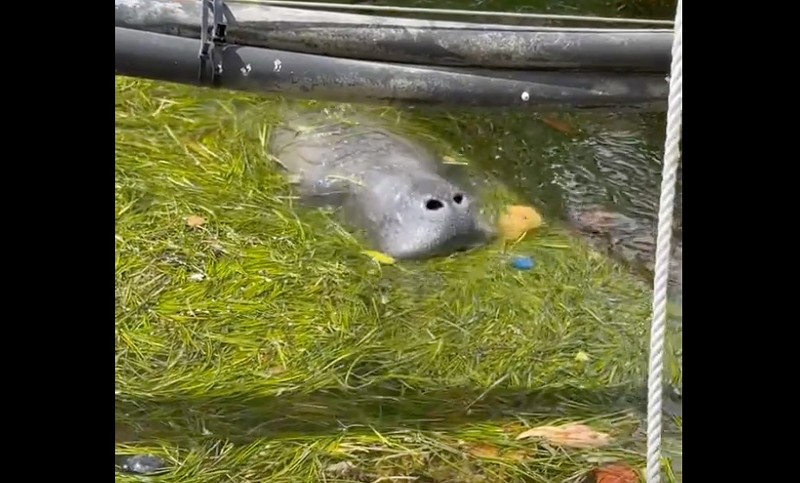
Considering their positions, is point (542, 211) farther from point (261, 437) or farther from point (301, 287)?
point (261, 437)

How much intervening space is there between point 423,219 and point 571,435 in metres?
0.42

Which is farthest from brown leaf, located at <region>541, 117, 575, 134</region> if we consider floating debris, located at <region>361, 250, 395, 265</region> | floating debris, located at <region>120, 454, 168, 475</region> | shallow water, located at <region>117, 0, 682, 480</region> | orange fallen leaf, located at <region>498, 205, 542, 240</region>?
floating debris, located at <region>120, 454, 168, 475</region>

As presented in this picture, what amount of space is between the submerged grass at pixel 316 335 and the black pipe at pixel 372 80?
44cm

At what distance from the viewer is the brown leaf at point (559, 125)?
1.25 metres

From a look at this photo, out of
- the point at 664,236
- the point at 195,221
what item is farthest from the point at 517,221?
the point at 664,236

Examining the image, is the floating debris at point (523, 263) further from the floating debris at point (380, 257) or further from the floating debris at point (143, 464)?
the floating debris at point (143, 464)

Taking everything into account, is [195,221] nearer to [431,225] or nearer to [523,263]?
[431,225]

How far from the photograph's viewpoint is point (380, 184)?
4.35 ft

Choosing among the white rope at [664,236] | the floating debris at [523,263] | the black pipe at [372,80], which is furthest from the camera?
the floating debris at [523,263]

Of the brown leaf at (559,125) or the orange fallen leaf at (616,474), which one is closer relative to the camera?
the orange fallen leaf at (616,474)

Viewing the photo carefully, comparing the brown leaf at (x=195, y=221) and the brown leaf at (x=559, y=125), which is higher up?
the brown leaf at (x=559, y=125)

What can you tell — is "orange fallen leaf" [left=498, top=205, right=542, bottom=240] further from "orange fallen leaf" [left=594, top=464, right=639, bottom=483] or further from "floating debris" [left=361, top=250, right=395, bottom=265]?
"orange fallen leaf" [left=594, top=464, right=639, bottom=483]

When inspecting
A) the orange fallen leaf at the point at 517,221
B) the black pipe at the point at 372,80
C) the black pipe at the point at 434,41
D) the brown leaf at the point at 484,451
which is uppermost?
the black pipe at the point at 434,41

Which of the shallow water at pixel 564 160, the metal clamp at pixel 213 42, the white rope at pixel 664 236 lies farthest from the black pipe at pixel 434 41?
the shallow water at pixel 564 160
